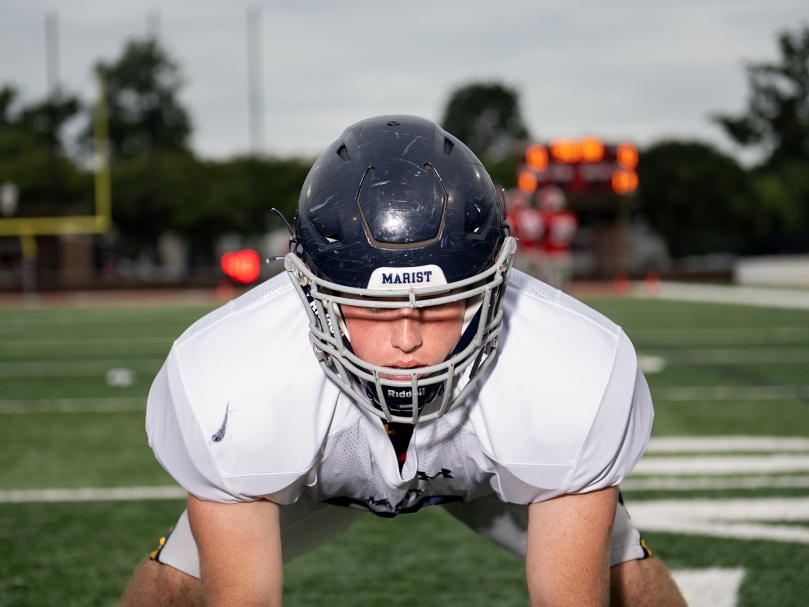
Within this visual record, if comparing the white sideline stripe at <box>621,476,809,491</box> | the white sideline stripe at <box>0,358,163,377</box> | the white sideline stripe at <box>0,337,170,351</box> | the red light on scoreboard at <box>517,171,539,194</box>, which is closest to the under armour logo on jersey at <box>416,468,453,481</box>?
the white sideline stripe at <box>621,476,809,491</box>

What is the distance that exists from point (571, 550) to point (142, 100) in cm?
4546

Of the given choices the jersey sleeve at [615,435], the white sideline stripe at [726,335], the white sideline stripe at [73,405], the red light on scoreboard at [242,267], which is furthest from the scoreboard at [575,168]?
the jersey sleeve at [615,435]

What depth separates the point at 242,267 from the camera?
2105 cm

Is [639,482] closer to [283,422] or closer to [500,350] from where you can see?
[500,350]

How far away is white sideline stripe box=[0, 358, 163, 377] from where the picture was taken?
283 inches

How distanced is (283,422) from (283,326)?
0.21 m

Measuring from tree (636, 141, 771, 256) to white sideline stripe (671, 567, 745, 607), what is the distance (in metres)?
38.1

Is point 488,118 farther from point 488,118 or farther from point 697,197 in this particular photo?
point 697,197

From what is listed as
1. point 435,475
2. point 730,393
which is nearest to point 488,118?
point 730,393

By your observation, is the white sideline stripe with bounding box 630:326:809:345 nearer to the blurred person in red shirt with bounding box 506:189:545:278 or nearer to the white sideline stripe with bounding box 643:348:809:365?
the white sideline stripe with bounding box 643:348:809:365

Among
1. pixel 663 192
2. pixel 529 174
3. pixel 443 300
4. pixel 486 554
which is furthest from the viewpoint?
pixel 663 192

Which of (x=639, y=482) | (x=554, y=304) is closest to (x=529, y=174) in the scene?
(x=639, y=482)

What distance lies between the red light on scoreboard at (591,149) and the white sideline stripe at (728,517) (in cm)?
1958

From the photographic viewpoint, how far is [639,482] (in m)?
3.66
